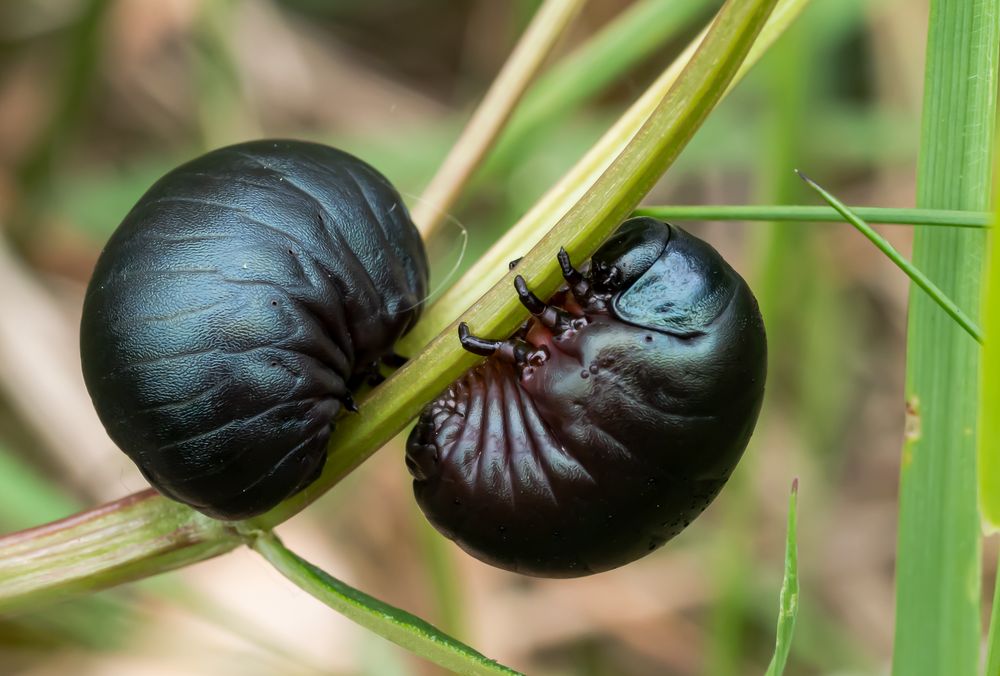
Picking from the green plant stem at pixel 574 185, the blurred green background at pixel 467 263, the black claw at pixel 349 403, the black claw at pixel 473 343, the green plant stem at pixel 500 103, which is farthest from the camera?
the blurred green background at pixel 467 263

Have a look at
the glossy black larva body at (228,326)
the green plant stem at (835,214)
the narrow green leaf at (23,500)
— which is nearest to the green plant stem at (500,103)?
the glossy black larva body at (228,326)

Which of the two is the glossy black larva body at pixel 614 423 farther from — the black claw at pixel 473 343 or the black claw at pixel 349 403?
the black claw at pixel 349 403

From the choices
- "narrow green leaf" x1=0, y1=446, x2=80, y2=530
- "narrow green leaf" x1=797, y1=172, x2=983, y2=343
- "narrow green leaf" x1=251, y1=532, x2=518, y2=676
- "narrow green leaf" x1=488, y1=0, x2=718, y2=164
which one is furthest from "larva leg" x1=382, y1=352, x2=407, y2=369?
"narrow green leaf" x1=0, y1=446, x2=80, y2=530

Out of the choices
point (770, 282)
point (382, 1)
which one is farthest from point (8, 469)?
point (382, 1)

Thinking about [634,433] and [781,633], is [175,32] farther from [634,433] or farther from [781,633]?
[781,633]

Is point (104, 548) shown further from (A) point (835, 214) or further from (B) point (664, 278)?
(A) point (835, 214)

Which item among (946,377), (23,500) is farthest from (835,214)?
(23,500)
